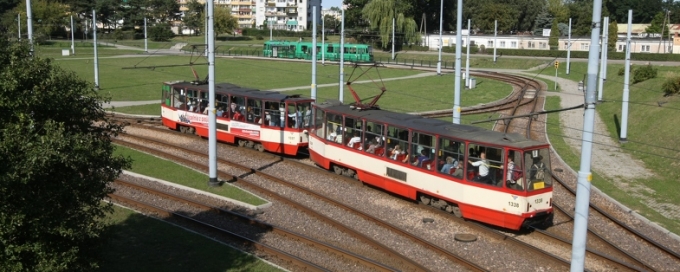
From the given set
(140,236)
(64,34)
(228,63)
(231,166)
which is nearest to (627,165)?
(231,166)

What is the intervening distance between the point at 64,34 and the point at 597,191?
11651 cm

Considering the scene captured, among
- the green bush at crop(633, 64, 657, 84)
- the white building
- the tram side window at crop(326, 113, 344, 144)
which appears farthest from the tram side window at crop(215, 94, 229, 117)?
the white building

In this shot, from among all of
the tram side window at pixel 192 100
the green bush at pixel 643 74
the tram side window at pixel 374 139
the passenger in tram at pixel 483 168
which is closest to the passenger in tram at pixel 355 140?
the tram side window at pixel 374 139

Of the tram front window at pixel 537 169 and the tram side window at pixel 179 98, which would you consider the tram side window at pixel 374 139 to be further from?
the tram side window at pixel 179 98

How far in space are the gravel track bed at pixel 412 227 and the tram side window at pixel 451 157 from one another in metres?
1.39

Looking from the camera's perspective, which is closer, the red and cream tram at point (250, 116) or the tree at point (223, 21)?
the red and cream tram at point (250, 116)

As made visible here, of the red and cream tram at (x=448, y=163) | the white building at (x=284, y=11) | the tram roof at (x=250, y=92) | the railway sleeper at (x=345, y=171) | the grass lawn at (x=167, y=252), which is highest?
the white building at (x=284, y=11)

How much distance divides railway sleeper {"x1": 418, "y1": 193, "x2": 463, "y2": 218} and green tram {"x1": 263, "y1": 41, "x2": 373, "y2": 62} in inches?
2149

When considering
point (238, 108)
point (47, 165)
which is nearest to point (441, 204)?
point (47, 165)

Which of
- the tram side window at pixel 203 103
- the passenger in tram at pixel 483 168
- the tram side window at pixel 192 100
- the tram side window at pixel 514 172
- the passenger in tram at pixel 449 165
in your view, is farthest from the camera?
the tram side window at pixel 192 100

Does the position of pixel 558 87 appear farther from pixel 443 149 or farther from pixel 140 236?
pixel 140 236

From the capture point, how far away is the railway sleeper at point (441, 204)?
19.2m

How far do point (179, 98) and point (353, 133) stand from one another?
42.9 feet

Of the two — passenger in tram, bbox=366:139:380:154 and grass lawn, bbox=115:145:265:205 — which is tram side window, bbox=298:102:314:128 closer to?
grass lawn, bbox=115:145:265:205
